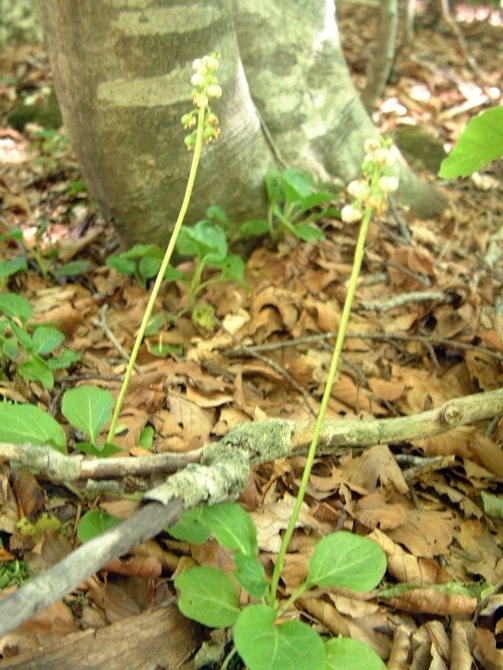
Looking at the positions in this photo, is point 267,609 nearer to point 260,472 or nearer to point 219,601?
point 219,601

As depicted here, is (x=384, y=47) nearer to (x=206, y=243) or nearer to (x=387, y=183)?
(x=206, y=243)

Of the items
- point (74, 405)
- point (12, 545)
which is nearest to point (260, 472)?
point (74, 405)

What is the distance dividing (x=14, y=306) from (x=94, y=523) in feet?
3.25

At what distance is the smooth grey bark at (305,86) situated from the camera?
10.3ft

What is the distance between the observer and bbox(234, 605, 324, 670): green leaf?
1.11 metres

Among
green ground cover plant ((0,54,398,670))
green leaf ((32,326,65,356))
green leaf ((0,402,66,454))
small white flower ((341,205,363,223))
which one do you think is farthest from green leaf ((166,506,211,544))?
green leaf ((32,326,65,356))

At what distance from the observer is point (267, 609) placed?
124 centimetres

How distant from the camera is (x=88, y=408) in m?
1.61

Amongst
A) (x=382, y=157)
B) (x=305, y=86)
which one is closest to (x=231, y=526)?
(x=382, y=157)

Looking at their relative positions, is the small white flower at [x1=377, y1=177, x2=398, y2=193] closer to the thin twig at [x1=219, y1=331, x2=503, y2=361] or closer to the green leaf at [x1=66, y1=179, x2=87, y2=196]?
the thin twig at [x1=219, y1=331, x2=503, y2=361]

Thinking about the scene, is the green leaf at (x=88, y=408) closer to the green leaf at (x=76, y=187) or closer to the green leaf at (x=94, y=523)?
the green leaf at (x=94, y=523)

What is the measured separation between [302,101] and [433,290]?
142cm

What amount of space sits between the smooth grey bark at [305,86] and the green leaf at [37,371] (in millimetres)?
1953

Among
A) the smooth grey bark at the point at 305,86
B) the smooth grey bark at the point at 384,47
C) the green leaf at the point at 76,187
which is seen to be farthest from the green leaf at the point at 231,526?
the smooth grey bark at the point at 384,47
